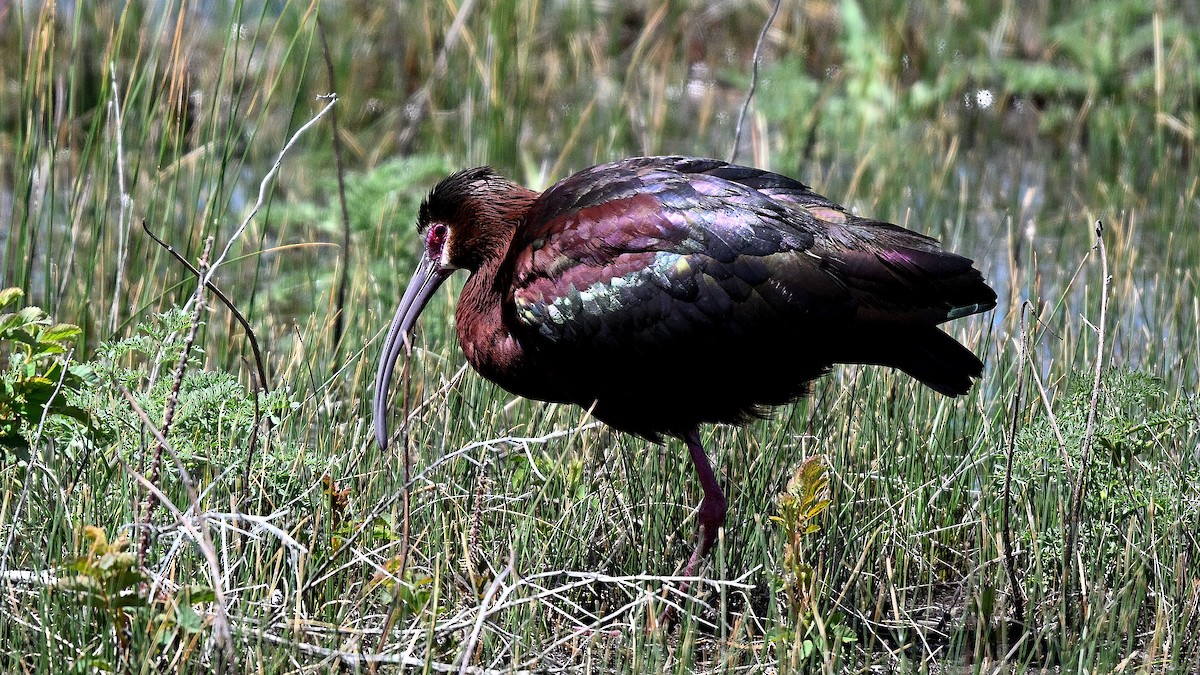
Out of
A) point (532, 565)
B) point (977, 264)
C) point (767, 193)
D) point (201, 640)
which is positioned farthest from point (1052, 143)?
point (201, 640)

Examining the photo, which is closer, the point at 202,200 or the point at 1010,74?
the point at 202,200

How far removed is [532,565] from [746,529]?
1.91 ft

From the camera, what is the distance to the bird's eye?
13.7 feet

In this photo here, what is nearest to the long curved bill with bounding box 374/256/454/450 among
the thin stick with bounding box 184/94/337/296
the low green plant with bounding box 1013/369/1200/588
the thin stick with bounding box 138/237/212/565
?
the thin stick with bounding box 184/94/337/296

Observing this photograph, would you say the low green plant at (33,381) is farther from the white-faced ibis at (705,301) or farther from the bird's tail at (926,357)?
the bird's tail at (926,357)

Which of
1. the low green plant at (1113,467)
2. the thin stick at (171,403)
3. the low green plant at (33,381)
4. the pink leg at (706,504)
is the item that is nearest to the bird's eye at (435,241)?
the pink leg at (706,504)

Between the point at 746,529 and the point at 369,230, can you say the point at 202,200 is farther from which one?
the point at 746,529

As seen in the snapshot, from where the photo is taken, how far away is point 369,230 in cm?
559

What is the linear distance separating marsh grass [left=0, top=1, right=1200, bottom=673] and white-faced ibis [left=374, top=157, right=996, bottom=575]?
8.4 inches

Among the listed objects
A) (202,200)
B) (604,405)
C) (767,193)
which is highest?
(767,193)

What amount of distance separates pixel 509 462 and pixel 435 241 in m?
0.64

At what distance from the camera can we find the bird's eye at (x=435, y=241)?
4.17m

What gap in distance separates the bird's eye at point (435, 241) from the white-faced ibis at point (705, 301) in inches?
15.7

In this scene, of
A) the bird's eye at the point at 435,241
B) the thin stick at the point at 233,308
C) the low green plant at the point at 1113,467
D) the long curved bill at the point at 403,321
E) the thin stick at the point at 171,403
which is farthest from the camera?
the bird's eye at the point at 435,241
